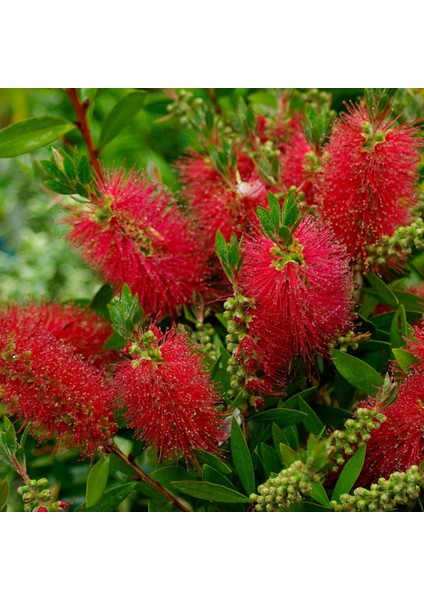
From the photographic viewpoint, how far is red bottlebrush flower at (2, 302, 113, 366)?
715mm

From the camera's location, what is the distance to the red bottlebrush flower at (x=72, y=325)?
2.35ft

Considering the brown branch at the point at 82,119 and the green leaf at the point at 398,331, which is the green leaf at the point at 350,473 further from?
the brown branch at the point at 82,119

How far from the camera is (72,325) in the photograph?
0.74 m

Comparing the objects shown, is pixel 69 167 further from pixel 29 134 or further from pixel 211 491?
pixel 211 491

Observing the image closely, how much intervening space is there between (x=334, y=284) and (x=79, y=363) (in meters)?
0.24

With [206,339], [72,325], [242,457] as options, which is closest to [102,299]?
[72,325]

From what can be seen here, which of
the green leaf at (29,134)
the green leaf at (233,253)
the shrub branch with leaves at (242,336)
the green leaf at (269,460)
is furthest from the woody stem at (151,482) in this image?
the green leaf at (29,134)

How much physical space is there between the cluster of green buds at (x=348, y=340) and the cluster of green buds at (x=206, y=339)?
11cm

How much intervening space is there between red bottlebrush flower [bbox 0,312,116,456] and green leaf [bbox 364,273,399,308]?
269 millimetres

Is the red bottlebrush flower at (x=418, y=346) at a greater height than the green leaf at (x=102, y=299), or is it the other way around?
the red bottlebrush flower at (x=418, y=346)

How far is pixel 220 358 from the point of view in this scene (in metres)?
0.65

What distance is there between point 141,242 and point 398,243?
0.24 meters
